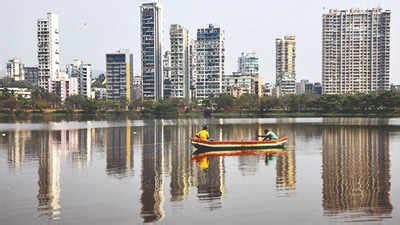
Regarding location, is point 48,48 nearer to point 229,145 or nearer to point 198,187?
point 229,145

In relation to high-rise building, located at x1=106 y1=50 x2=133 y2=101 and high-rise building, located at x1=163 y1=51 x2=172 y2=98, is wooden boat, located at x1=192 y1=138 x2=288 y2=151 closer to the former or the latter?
high-rise building, located at x1=163 y1=51 x2=172 y2=98

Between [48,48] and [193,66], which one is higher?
[48,48]

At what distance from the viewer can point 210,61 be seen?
17738 centimetres

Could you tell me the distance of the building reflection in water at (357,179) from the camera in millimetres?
14828

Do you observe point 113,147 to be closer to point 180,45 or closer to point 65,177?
point 65,177

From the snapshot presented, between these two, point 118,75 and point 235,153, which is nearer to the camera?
point 235,153

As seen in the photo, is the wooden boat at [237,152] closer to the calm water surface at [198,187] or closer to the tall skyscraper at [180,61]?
the calm water surface at [198,187]

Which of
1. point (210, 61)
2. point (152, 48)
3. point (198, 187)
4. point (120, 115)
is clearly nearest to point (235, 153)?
point (198, 187)

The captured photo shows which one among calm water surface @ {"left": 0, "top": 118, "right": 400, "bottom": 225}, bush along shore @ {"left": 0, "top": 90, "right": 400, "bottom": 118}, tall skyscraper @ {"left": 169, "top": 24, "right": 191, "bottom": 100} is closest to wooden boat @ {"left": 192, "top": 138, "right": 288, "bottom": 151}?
calm water surface @ {"left": 0, "top": 118, "right": 400, "bottom": 225}

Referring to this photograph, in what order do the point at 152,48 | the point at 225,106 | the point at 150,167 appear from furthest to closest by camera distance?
the point at 152,48, the point at 225,106, the point at 150,167

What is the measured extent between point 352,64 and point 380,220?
175 meters

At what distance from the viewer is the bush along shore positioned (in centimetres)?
10219

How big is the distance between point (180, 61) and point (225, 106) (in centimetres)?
4908

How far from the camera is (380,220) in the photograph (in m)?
13.3
